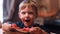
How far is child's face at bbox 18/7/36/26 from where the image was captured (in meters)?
0.74

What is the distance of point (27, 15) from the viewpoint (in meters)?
0.75

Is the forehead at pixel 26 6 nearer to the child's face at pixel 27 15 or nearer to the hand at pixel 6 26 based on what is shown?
the child's face at pixel 27 15

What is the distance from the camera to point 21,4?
752mm

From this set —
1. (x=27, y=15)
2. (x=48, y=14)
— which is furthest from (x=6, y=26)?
(x=48, y=14)

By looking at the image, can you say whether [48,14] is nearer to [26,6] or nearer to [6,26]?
[26,6]

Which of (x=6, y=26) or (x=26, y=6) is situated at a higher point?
(x=26, y=6)

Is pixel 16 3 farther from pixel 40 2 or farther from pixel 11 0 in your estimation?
pixel 40 2

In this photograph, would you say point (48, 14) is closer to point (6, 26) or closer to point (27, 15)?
point (27, 15)

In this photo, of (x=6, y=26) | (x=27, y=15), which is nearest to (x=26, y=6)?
(x=27, y=15)

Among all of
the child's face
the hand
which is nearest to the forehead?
the child's face

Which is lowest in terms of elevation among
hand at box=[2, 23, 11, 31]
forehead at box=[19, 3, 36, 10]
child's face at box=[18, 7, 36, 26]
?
hand at box=[2, 23, 11, 31]

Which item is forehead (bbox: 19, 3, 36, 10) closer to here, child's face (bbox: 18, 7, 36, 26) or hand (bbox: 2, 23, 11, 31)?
child's face (bbox: 18, 7, 36, 26)

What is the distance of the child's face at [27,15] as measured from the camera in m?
0.74

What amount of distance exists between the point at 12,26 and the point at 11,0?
157 mm
